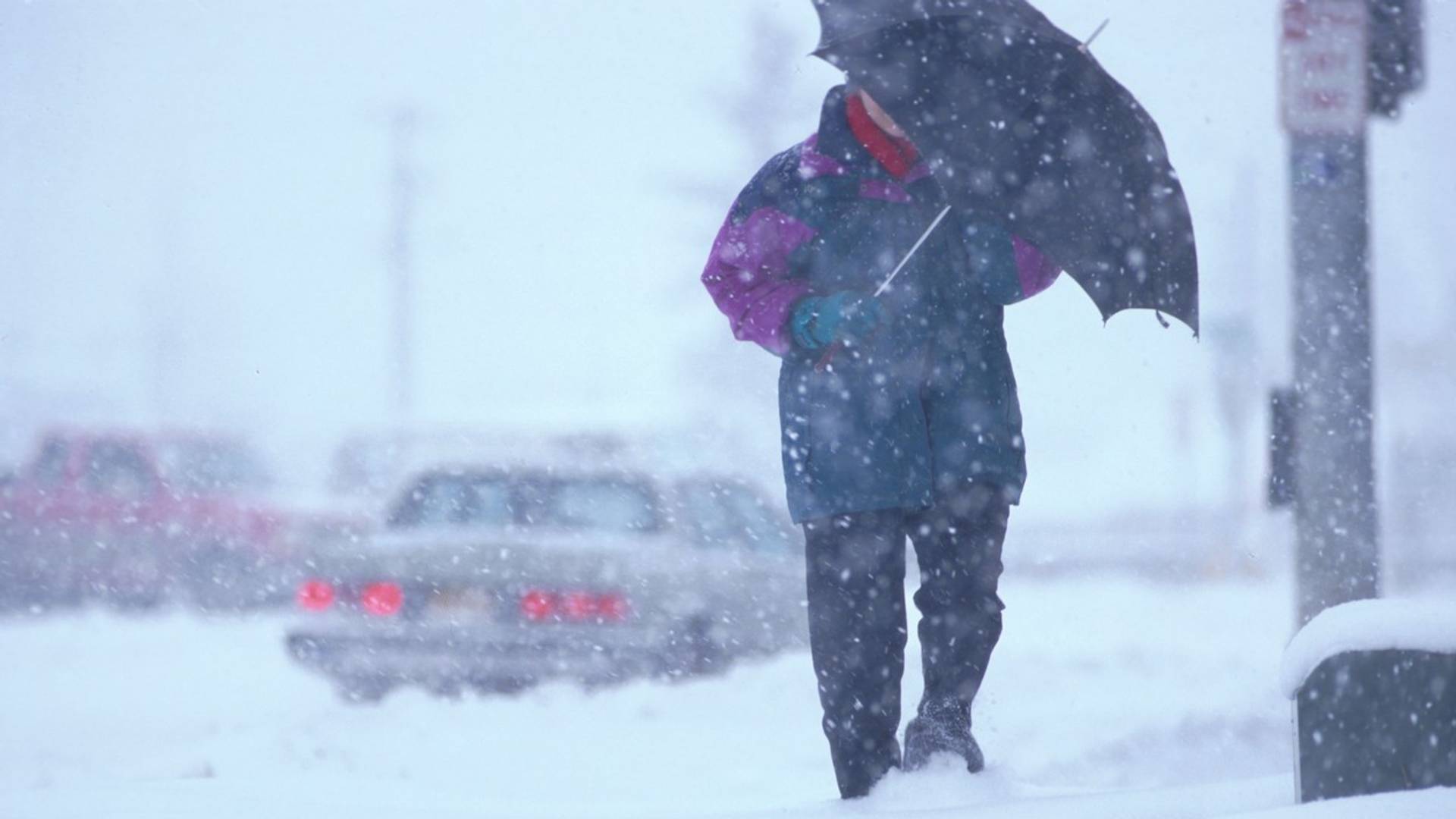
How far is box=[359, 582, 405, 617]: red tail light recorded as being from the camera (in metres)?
6.71

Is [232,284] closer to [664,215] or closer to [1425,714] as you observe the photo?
[664,215]

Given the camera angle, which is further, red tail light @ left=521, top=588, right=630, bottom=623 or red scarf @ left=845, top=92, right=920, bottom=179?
red tail light @ left=521, top=588, right=630, bottom=623

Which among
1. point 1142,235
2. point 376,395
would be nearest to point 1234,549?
point 1142,235

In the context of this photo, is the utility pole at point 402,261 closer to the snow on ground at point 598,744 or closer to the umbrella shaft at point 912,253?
the snow on ground at point 598,744

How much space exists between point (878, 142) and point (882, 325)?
0.39 m

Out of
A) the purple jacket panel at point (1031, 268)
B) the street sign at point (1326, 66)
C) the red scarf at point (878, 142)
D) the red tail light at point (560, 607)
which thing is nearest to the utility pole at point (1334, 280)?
the street sign at point (1326, 66)

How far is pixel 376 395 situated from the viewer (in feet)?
226

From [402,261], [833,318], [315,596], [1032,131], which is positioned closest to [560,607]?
[315,596]

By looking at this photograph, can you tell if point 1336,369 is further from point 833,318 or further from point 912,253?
point 833,318

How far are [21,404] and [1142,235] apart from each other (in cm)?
5144

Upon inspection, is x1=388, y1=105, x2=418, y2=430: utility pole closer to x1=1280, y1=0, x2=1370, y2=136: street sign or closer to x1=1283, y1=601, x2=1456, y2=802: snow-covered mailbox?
x1=1280, y1=0, x2=1370, y2=136: street sign

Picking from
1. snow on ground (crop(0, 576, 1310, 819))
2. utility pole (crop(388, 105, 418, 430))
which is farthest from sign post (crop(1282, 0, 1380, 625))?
utility pole (crop(388, 105, 418, 430))

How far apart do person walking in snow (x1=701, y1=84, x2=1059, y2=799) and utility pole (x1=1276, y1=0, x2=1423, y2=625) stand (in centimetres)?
184

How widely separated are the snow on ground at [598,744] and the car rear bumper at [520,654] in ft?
0.35
